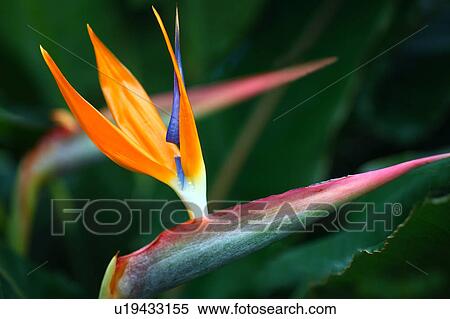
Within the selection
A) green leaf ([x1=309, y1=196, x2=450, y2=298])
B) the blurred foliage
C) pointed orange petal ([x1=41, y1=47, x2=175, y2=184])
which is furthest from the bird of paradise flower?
the blurred foliage

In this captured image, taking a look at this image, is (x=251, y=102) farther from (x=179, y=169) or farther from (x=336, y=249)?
(x=179, y=169)

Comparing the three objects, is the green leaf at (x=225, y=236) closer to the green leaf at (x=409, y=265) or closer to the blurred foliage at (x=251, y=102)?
the green leaf at (x=409, y=265)

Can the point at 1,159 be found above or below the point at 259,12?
below

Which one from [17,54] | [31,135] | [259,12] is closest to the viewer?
[31,135]

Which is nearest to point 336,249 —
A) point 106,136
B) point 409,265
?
point 409,265

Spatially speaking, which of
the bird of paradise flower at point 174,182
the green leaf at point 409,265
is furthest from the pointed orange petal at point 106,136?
the green leaf at point 409,265

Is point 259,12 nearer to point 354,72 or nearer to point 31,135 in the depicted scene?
point 354,72

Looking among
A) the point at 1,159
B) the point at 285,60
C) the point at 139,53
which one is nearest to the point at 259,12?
the point at 285,60
